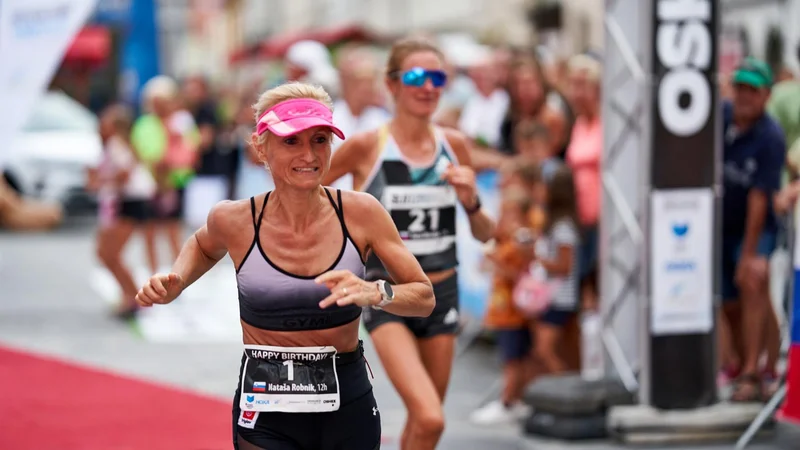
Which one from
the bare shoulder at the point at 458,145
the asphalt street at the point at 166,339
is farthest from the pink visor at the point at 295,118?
the asphalt street at the point at 166,339

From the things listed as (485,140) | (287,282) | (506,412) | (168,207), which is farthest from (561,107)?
(287,282)

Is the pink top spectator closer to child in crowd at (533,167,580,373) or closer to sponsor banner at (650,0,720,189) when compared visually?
child in crowd at (533,167,580,373)

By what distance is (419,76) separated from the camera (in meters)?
6.03

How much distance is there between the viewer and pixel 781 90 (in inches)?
358

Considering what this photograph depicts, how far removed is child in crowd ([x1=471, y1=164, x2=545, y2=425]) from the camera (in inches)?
341

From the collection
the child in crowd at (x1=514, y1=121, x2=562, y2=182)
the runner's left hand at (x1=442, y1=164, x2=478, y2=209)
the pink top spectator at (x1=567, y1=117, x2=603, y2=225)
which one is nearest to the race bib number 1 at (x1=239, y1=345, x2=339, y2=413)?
the runner's left hand at (x1=442, y1=164, x2=478, y2=209)

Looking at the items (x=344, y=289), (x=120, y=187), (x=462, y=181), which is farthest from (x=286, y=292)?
(x=120, y=187)

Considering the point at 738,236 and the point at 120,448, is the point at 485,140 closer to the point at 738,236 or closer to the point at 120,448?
the point at 738,236

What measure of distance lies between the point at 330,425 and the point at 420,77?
7.41 ft

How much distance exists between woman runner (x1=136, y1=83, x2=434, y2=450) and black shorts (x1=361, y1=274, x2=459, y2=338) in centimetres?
159

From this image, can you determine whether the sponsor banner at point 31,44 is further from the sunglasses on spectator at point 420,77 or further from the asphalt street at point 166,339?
the asphalt street at point 166,339

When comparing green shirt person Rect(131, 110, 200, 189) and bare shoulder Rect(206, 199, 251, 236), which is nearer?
bare shoulder Rect(206, 199, 251, 236)

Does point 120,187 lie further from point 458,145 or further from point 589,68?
point 458,145

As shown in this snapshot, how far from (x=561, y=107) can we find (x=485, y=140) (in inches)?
27.6
